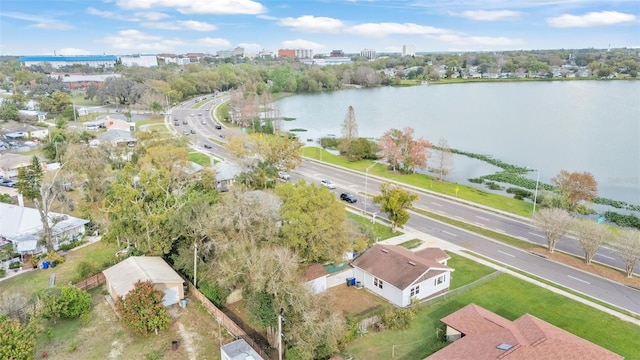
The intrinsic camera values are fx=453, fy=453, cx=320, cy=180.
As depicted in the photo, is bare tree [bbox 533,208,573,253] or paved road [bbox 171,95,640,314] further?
bare tree [bbox 533,208,573,253]

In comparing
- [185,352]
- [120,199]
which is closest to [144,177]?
[120,199]

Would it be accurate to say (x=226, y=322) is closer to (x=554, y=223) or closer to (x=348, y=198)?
(x=348, y=198)

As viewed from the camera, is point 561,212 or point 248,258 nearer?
point 248,258

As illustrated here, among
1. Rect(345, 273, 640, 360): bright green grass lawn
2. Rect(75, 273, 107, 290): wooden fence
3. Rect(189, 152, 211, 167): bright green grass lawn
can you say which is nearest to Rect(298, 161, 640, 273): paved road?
Rect(345, 273, 640, 360): bright green grass lawn

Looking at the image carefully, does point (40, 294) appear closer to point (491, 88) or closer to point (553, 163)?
point (553, 163)

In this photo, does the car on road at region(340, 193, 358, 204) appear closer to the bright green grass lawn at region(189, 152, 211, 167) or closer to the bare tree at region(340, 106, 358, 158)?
the bare tree at region(340, 106, 358, 158)

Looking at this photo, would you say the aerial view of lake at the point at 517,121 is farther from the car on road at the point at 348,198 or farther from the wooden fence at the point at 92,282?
the wooden fence at the point at 92,282
